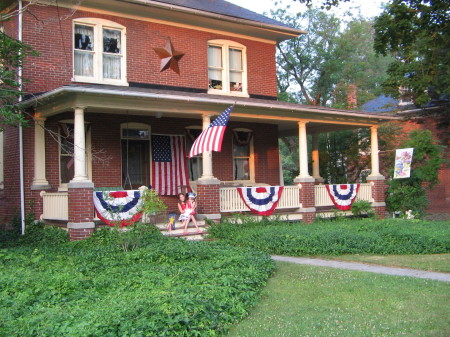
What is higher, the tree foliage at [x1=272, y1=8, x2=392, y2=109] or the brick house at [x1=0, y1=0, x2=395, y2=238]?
the tree foliage at [x1=272, y1=8, x2=392, y2=109]

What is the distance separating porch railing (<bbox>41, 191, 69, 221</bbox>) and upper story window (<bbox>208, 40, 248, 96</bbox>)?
6.47 m

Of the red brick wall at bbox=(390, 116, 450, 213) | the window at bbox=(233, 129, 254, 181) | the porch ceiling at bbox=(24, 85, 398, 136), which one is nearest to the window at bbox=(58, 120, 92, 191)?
the porch ceiling at bbox=(24, 85, 398, 136)

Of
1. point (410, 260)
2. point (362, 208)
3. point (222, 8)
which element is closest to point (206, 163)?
point (410, 260)

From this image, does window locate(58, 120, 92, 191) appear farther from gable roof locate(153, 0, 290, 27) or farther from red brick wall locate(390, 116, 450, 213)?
red brick wall locate(390, 116, 450, 213)

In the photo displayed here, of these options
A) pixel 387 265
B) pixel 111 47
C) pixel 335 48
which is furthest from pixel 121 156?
pixel 335 48

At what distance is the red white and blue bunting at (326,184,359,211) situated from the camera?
17097 millimetres

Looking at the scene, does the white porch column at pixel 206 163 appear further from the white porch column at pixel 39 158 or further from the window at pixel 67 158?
the white porch column at pixel 39 158

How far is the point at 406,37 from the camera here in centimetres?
1755

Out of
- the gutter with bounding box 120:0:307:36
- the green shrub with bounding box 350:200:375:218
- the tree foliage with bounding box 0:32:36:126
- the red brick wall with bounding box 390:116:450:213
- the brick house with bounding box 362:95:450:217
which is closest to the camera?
the tree foliage with bounding box 0:32:36:126

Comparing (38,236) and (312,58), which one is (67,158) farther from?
(312,58)

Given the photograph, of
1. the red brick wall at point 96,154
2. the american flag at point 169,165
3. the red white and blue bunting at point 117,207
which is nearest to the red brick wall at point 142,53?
the red brick wall at point 96,154

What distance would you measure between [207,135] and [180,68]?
15.2 feet

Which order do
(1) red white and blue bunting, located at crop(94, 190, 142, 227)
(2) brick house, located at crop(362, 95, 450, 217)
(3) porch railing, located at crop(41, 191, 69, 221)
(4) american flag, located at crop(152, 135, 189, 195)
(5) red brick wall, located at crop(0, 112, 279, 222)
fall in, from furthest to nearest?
(2) brick house, located at crop(362, 95, 450, 217), (4) american flag, located at crop(152, 135, 189, 195), (5) red brick wall, located at crop(0, 112, 279, 222), (3) porch railing, located at crop(41, 191, 69, 221), (1) red white and blue bunting, located at crop(94, 190, 142, 227)

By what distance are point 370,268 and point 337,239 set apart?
2.47 meters
